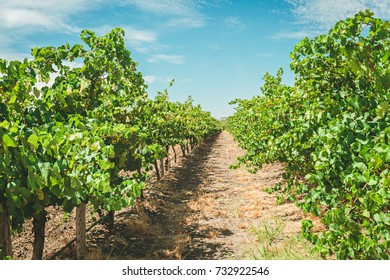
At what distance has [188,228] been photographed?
29.2 feet

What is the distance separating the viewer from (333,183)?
14.8 ft

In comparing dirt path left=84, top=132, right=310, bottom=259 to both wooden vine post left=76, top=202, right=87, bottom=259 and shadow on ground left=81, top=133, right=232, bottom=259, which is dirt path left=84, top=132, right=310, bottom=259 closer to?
shadow on ground left=81, top=133, right=232, bottom=259

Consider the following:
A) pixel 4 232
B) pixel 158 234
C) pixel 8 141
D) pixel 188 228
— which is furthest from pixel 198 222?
pixel 8 141

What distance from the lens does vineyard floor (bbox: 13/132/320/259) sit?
7254 mm

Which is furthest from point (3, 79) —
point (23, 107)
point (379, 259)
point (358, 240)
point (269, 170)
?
point (269, 170)

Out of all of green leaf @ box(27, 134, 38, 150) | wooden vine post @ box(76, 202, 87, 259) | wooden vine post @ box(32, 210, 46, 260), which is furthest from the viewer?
wooden vine post @ box(76, 202, 87, 259)

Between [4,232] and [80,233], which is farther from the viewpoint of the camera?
[80,233]

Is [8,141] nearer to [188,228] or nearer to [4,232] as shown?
[4,232]

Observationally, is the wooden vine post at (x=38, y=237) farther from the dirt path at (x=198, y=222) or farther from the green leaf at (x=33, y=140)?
the green leaf at (x=33, y=140)

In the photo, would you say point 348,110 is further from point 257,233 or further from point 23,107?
point 23,107

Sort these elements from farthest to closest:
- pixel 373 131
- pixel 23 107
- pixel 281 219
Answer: pixel 281 219 < pixel 23 107 < pixel 373 131

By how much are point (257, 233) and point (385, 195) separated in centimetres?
531

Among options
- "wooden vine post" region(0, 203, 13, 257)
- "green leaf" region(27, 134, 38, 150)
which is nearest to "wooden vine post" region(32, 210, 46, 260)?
"wooden vine post" region(0, 203, 13, 257)

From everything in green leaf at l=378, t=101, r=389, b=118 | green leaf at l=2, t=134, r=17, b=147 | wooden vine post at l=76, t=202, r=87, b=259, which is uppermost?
green leaf at l=378, t=101, r=389, b=118
